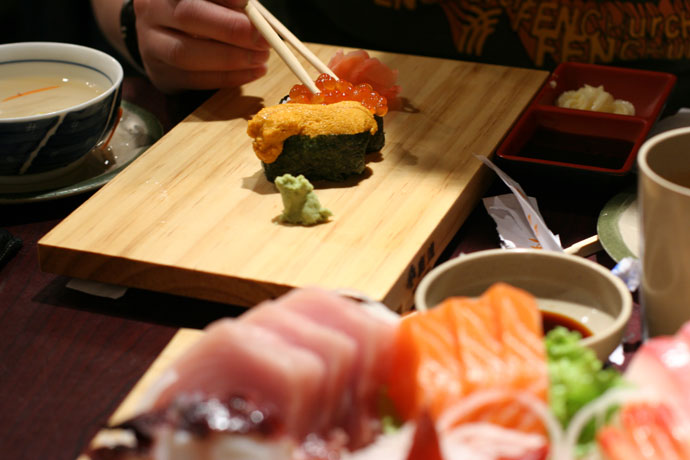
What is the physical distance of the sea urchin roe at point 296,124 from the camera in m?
1.60

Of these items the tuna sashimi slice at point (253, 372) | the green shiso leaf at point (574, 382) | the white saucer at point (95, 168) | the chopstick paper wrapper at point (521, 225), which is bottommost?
the chopstick paper wrapper at point (521, 225)

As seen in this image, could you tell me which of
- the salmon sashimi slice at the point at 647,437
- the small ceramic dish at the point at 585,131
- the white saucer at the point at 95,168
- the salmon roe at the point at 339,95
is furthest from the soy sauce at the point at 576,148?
the salmon sashimi slice at the point at 647,437

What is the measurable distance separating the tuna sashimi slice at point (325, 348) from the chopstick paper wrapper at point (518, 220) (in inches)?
25.8

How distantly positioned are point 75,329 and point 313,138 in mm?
565

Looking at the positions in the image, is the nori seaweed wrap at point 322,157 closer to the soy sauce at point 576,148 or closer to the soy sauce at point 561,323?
the soy sauce at point 576,148

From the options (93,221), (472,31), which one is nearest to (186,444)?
(93,221)

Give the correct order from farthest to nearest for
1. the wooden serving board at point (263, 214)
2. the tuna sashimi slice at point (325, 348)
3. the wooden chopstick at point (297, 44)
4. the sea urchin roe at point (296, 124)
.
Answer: the wooden chopstick at point (297, 44) < the sea urchin roe at point (296, 124) < the wooden serving board at point (263, 214) < the tuna sashimi slice at point (325, 348)

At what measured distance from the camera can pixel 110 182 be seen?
166 cm

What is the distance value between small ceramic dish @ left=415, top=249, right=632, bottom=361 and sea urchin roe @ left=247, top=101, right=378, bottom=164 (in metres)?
0.56

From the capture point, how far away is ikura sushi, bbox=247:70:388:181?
5.27ft

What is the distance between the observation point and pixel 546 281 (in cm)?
116

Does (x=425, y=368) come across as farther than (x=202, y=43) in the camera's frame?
No

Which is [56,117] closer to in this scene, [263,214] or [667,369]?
[263,214]

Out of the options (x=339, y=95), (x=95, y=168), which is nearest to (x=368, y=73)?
(x=339, y=95)
